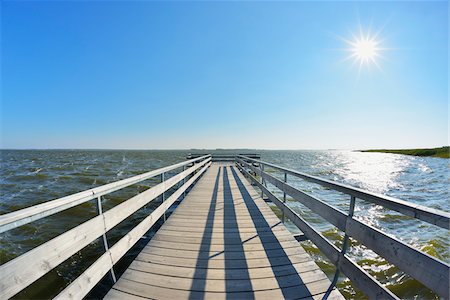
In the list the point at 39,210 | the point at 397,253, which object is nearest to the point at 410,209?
the point at 397,253

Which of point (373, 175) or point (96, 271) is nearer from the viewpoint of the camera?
point (96, 271)

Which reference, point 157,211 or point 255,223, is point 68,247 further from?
point 255,223

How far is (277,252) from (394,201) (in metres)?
1.75

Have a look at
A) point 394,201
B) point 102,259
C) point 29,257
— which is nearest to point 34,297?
point 102,259

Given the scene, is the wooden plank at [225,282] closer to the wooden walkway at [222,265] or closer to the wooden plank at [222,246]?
the wooden walkway at [222,265]

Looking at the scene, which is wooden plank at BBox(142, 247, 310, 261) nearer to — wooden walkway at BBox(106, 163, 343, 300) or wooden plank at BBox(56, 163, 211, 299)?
wooden walkway at BBox(106, 163, 343, 300)

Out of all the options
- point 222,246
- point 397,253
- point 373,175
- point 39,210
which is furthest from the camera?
point 373,175

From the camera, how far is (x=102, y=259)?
6.69 feet

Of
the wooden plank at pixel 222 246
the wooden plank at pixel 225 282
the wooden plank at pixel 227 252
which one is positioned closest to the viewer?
the wooden plank at pixel 225 282

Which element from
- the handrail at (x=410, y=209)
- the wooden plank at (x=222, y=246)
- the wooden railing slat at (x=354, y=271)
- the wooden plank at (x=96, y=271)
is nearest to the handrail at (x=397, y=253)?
the wooden railing slat at (x=354, y=271)

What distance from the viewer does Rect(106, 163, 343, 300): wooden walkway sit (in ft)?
6.93

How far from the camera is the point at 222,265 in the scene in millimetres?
2578

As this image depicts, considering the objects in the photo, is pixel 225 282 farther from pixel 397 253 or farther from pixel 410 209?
pixel 410 209

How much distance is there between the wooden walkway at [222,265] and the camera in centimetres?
211
